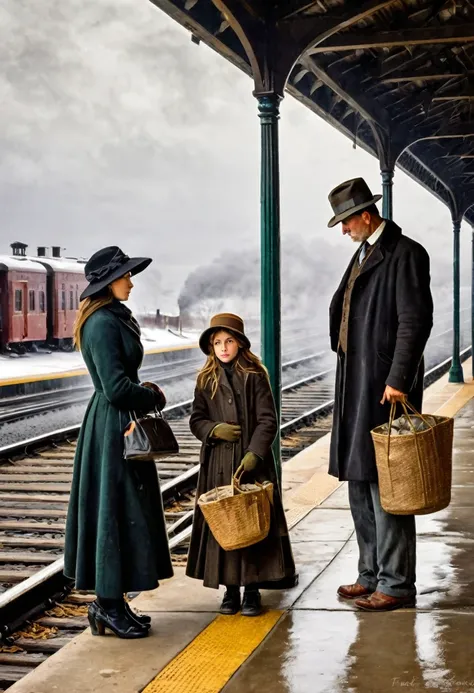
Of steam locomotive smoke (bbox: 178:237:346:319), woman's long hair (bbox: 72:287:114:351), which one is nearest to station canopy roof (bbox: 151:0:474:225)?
woman's long hair (bbox: 72:287:114:351)

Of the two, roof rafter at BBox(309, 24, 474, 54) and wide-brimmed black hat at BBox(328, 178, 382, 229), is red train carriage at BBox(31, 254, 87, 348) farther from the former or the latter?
wide-brimmed black hat at BBox(328, 178, 382, 229)

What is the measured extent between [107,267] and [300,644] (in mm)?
1692

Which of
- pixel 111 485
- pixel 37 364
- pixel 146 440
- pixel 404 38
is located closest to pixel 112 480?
pixel 111 485

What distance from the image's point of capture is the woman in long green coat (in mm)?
3797

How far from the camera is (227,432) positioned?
4043 mm

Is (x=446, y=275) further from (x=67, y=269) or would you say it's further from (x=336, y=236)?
(x=67, y=269)

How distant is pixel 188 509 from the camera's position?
722 centimetres

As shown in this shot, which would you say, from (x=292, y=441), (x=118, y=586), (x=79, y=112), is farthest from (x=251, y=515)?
(x=79, y=112)

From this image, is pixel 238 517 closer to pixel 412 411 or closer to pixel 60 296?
pixel 412 411

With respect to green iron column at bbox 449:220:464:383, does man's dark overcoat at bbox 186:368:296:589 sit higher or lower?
lower

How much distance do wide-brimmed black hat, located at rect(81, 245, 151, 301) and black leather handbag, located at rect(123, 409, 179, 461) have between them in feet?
1.88

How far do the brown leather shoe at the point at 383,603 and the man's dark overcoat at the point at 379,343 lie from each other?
513 mm

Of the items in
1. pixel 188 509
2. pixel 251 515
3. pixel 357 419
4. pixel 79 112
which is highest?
pixel 79 112

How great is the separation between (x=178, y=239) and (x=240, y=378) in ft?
255
